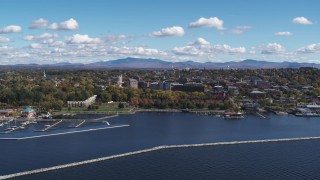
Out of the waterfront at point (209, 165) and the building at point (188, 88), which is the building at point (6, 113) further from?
the building at point (188, 88)

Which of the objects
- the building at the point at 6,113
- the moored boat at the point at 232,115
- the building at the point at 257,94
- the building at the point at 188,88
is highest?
the building at the point at 188,88

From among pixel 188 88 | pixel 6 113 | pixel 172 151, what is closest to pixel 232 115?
pixel 172 151

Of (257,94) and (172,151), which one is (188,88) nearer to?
(257,94)

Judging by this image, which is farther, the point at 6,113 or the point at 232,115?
the point at 232,115

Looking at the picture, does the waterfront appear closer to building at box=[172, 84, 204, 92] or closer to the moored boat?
the moored boat

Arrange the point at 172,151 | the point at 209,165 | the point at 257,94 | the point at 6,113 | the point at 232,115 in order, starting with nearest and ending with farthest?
1. the point at 209,165
2. the point at 172,151
3. the point at 6,113
4. the point at 232,115
5. the point at 257,94

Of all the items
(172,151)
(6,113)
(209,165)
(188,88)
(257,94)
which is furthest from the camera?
(188,88)

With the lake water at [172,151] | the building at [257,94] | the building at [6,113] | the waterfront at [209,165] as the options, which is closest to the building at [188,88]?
the building at [257,94]

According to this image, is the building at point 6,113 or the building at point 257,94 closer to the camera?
the building at point 6,113

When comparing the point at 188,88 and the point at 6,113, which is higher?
the point at 188,88
